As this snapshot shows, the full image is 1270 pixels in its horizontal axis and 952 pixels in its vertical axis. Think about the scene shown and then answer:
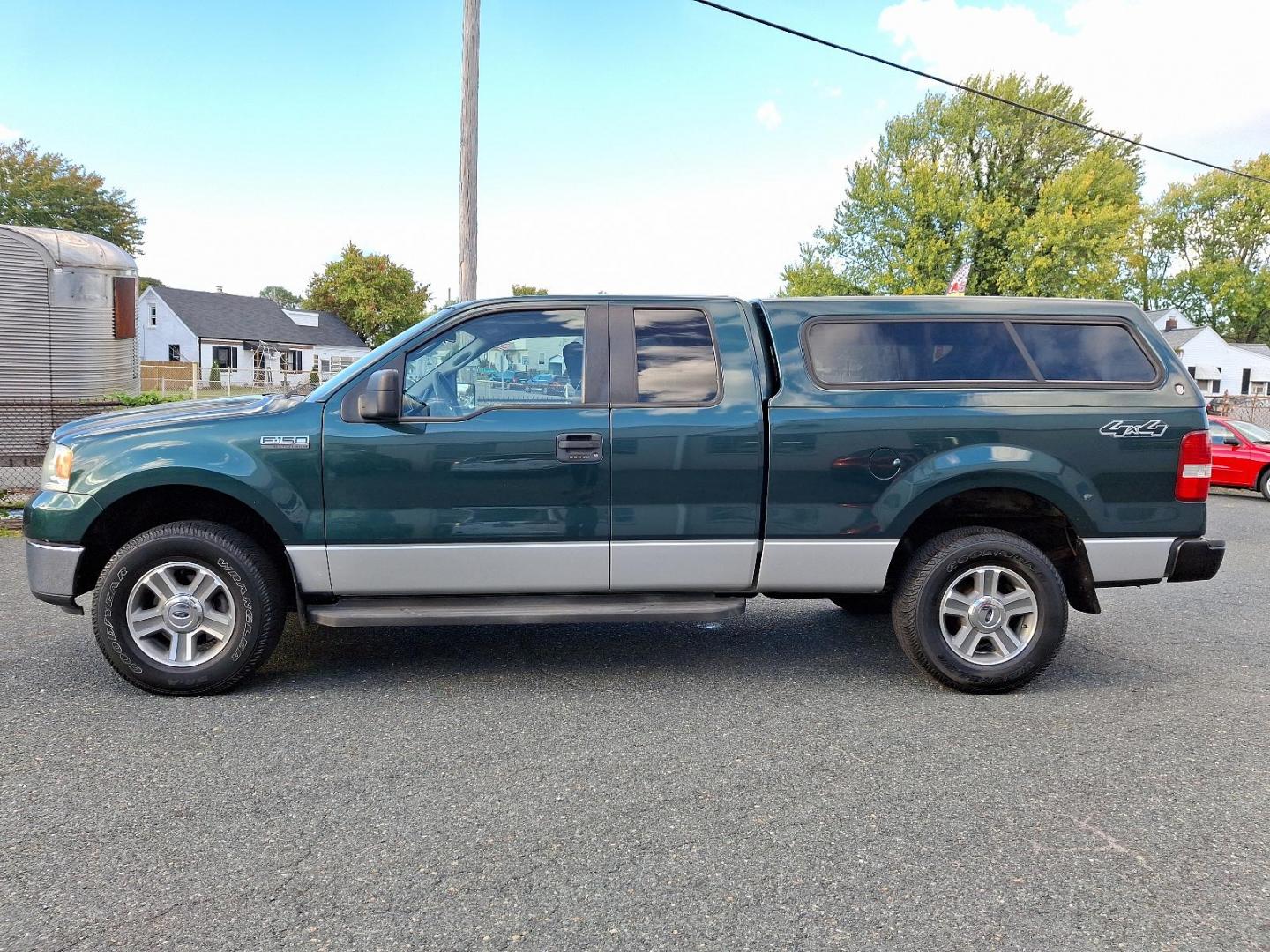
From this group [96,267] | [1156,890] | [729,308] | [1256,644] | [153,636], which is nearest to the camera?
[1156,890]

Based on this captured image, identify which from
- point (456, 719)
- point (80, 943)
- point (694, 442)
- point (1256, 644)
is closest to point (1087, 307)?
point (694, 442)

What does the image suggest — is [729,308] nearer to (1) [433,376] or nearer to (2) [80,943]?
(1) [433,376]

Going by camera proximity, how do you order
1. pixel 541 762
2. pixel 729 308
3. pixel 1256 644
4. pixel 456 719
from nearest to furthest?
1. pixel 541 762
2. pixel 456 719
3. pixel 729 308
4. pixel 1256 644

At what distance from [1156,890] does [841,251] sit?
38168mm

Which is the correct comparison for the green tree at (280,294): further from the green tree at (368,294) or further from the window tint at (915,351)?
the window tint at (915,351)

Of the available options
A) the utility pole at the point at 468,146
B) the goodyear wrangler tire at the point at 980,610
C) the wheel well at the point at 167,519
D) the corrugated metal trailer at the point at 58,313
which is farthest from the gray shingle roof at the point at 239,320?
the goodyear wrangler tire at the point at 980,610

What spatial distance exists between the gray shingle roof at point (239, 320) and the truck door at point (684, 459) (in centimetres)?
5383

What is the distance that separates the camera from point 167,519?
4.45 metres

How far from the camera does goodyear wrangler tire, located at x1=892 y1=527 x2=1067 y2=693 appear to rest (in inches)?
170

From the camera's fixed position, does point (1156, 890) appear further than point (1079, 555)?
No

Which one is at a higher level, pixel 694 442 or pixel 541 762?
pixel 694 442

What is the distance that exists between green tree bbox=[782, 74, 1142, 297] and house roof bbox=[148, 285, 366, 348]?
115 ft

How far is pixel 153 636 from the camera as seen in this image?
13.8 feet

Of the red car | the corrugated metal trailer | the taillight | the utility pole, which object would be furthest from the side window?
the red car
